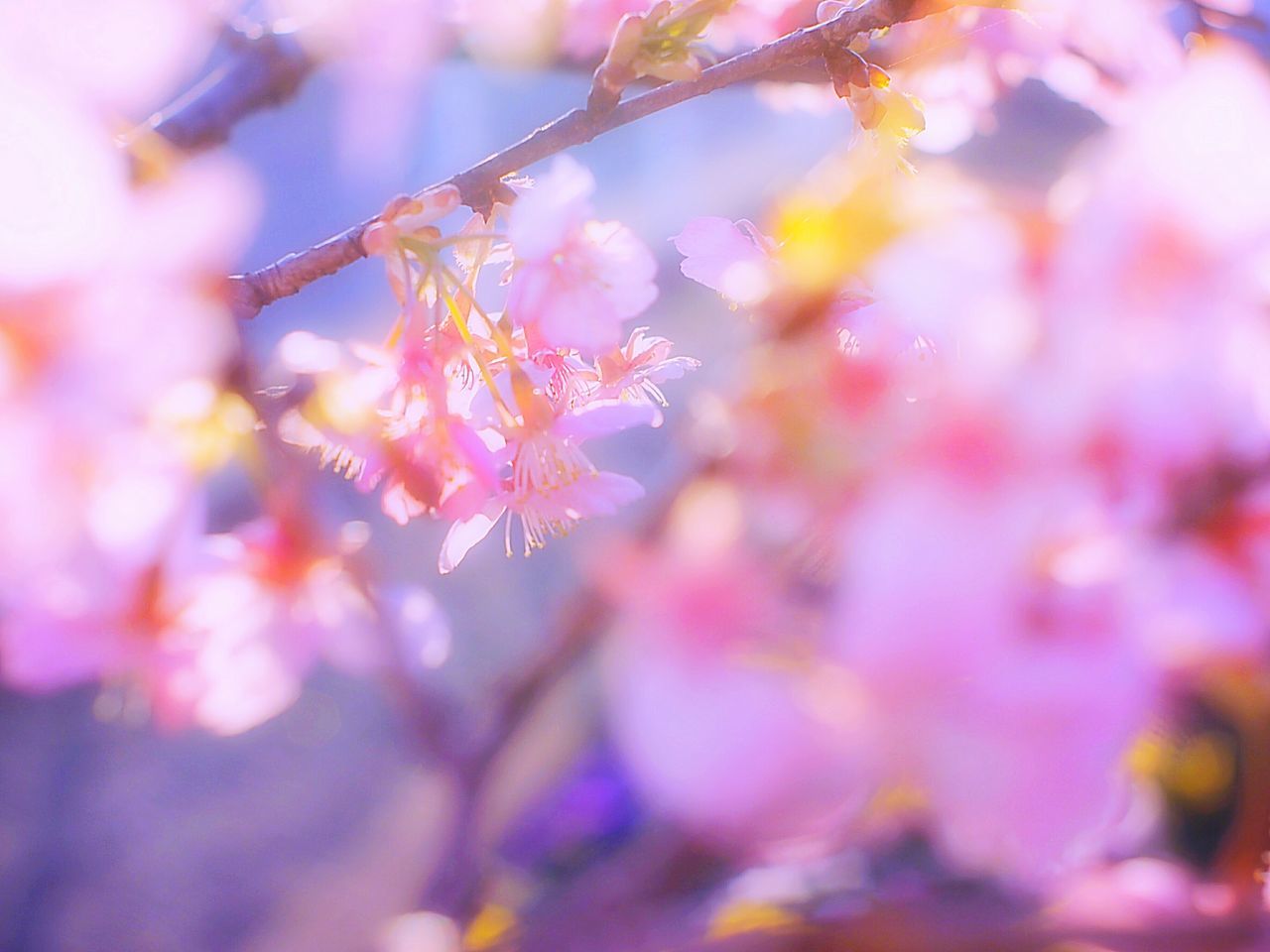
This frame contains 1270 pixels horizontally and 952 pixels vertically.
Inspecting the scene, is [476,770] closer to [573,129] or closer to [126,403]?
[126,403]

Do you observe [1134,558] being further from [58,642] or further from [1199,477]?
[58,642]

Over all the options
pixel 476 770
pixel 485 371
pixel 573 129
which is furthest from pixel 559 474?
pixel 476 770

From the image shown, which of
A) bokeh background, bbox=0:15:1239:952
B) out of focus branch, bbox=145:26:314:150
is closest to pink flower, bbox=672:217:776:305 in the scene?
out of focus branch, bbox=145:26:314:150

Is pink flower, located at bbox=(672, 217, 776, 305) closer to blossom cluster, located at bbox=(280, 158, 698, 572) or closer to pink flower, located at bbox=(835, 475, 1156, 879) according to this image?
blossom cluster, located at bbox=(280, 158, 698, 572)

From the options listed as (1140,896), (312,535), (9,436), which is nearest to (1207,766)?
(1140,896)

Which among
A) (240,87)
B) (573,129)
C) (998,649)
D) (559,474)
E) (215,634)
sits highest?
(240,87)

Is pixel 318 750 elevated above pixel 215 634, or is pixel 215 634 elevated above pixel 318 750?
pixel 318 750
